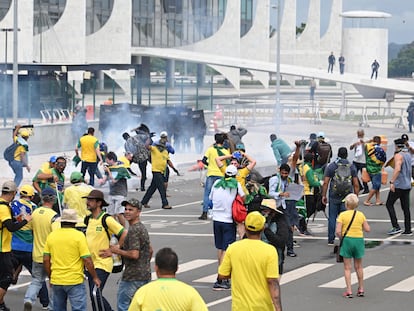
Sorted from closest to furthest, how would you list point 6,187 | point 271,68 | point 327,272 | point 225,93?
1. point 6,187
2. point 327,272
3. point 271,68
4. point 225,93

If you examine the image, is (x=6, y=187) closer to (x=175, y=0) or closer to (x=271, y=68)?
(x=271, y=68)

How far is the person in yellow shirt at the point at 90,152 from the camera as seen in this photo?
1052 inches

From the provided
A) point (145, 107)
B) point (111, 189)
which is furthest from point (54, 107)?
point (111, 189)

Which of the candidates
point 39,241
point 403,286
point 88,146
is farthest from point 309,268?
point 88,146

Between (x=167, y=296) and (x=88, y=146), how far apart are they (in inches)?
744

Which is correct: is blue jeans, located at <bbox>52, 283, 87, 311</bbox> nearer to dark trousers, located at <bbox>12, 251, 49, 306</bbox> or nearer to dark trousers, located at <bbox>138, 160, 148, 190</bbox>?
dark trousers, located at <bbox>12, 251, 49, 306</bbox>

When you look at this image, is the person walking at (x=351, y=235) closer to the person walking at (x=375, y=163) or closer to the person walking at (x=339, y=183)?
the person walking at (x=339, y=183)

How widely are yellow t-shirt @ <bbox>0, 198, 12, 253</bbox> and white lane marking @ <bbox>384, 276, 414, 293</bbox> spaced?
4.99m

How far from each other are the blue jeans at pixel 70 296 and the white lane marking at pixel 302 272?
4698mm

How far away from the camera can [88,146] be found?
87.9 feet

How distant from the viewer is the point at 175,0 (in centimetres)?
9294

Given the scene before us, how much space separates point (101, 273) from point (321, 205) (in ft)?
28.0


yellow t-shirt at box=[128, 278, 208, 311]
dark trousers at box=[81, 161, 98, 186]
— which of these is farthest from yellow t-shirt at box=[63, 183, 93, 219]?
dark trousers at box=[81, 161, 98, 186]

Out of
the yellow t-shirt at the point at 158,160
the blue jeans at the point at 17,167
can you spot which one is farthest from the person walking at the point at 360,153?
the blue jeans at the point at 17,167
